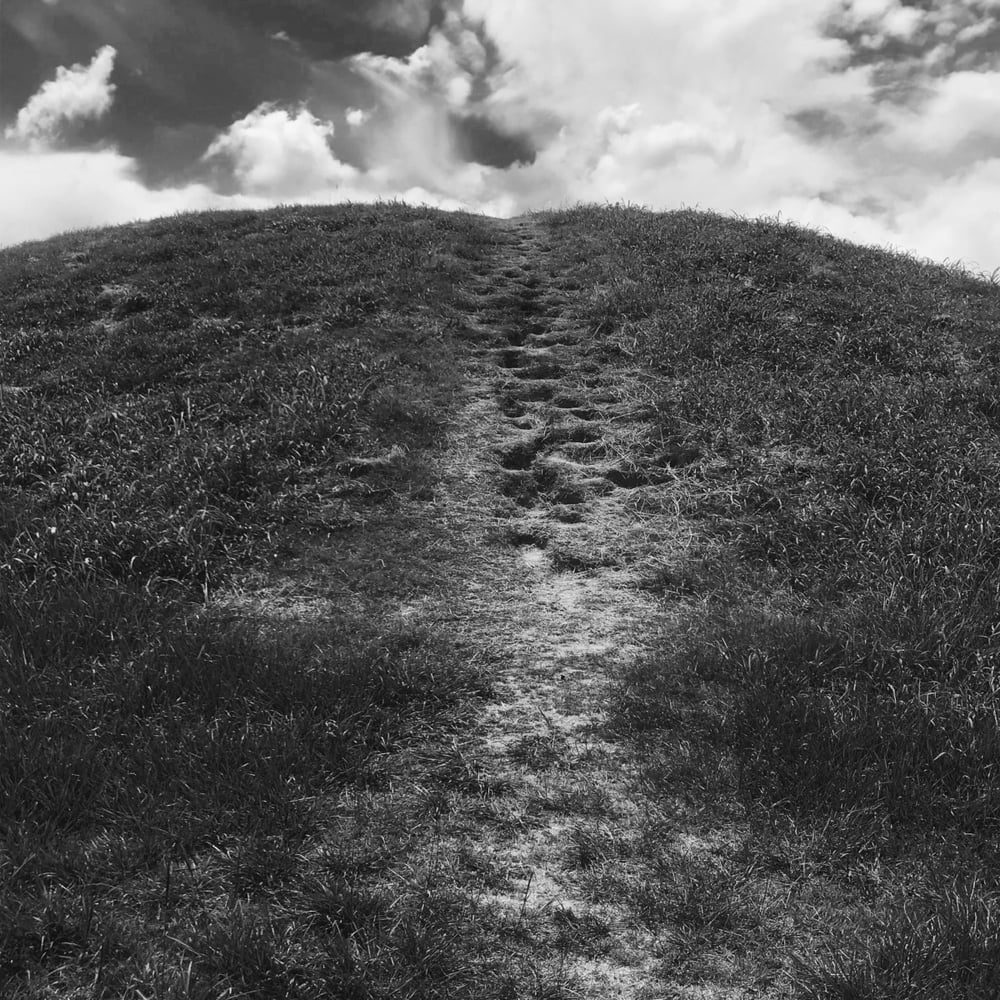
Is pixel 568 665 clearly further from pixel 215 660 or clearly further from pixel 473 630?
pixel 215 660

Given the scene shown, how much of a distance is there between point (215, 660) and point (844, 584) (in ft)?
16.8

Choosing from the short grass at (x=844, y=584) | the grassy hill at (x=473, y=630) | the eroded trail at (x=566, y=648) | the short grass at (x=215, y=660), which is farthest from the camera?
the short grass at (x=844, y=584)

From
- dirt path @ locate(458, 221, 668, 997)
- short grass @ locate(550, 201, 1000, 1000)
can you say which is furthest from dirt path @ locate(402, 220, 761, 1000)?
short grass @ locate(550, 201, 1000, 1000)

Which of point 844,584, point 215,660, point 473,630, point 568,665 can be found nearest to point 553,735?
point 568,665

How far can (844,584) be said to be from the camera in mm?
6406

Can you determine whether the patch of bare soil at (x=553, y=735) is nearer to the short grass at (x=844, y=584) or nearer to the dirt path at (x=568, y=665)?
the dirt path at (x=568, y=665)

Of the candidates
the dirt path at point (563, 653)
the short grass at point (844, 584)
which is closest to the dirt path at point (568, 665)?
the dirt path at point (563, 653)

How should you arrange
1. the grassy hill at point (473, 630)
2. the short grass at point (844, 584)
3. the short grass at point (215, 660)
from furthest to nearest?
the short grass at point (844, 584)
the grassy hill at point (473, 630)
the short grass at point (215, 660)

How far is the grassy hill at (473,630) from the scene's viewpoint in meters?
3.40

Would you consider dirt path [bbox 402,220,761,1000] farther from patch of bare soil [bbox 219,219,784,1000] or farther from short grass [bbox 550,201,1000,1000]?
short grass [bbox 550,201,1000,1000]

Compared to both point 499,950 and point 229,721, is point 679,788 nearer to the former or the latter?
point 499,950

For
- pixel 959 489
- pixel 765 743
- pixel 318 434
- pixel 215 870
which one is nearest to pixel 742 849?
pixel 765 743

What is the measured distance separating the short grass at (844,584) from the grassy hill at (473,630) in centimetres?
3

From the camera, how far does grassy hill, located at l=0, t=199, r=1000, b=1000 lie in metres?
3.40
